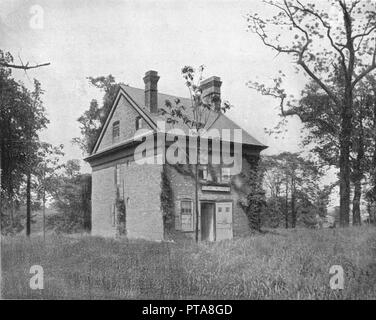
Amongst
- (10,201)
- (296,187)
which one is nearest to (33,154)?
(10,201)

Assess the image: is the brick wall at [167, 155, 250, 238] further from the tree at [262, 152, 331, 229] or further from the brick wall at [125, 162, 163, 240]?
the tree at [262, 152, 331, 229]

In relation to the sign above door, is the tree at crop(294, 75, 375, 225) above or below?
above

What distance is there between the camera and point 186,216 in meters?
21.9

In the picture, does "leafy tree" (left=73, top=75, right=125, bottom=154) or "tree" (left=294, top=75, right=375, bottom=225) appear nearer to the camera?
"tree" (left=294, top=75, right=375, bottom=225)

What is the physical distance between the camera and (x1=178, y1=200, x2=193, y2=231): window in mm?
21703

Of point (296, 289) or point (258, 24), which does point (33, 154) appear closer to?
point (258, 24)

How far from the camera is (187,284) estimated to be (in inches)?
394

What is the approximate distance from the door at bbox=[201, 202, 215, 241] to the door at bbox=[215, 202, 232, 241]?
26cm

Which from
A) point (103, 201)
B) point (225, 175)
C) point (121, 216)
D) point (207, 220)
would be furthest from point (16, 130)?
point (225, 175)

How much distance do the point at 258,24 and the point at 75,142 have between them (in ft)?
70.3

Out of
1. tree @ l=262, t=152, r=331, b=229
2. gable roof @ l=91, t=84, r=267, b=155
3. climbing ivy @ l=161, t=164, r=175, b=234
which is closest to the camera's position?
climbing ivy @ l=161, t=164, r=175, b=234

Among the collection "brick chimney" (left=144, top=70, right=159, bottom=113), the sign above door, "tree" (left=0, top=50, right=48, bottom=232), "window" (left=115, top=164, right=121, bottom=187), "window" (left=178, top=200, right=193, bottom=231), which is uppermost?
"brick chimney" (left=144, top=70, right=159, bottom=113)

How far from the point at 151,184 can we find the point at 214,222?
3.91m

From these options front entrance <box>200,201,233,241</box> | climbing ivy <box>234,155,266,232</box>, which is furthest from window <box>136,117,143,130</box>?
climbing ivy <box>234,155,266,232</box>
